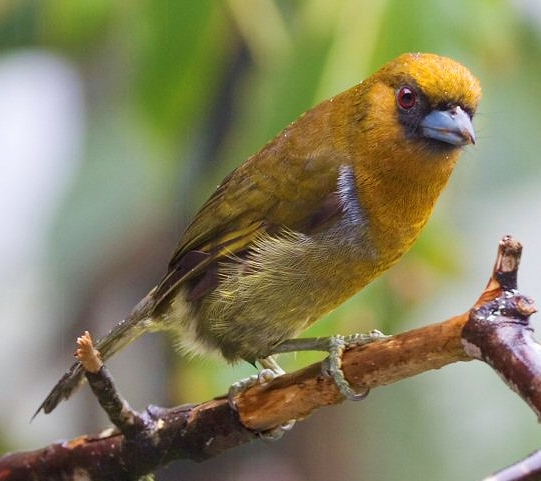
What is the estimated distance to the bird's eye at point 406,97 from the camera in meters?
1.92

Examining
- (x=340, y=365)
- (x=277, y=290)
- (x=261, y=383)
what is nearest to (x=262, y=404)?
(x=261, y=383)

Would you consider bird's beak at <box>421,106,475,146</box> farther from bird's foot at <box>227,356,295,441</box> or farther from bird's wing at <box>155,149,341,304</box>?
bird's foot at <box>227,356,295,441</box>

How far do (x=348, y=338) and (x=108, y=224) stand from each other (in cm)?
72

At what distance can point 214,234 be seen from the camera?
2068mm

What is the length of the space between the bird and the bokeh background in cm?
6

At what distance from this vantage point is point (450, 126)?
1861 mm

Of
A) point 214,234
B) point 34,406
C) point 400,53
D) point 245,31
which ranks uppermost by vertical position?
point 245,31

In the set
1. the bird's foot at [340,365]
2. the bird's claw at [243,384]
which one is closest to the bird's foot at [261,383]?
the bird's claw at [243,384]

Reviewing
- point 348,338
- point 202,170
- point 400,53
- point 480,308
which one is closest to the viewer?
point 480,308

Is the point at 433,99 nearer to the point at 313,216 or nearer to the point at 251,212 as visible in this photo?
the point at 313,216

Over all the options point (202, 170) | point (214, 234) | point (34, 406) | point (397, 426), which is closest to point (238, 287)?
point (214, 234)

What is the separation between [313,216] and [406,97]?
266mm

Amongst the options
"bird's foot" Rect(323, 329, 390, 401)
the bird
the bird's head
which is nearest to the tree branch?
"bird's foot" Rect(323, 329, 390, 401)

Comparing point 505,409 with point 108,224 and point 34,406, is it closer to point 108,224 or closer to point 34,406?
point 108,224
